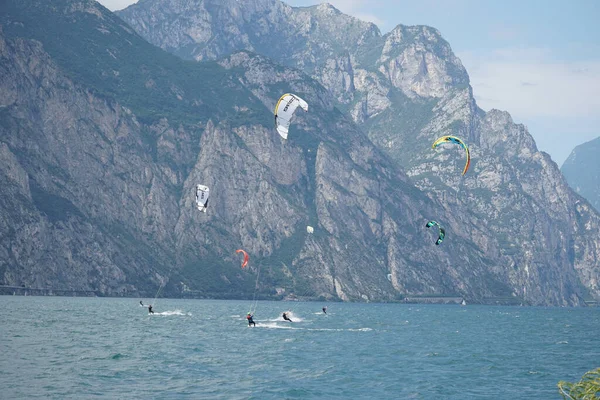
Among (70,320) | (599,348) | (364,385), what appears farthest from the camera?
(70,320)

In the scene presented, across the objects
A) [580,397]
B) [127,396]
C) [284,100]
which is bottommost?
[127,396]

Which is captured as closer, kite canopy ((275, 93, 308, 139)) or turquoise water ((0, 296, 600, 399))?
turquoise water ((0, 296, 600, 399))

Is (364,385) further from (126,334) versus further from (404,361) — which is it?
(126,334)

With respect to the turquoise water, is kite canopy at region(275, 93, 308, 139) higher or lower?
higher

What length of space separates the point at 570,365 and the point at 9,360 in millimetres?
50736

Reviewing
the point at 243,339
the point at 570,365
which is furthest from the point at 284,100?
the point at 570,365

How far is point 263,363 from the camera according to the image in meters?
70.1

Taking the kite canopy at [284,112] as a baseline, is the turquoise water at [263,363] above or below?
below

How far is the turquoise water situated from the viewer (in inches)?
2172

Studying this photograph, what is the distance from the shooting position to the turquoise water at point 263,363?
55156 mm

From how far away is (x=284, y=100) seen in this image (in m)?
104

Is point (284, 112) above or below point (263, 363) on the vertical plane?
above

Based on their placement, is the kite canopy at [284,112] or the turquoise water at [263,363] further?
the kite canopy at [284,112]

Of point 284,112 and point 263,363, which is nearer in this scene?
point 263,363
